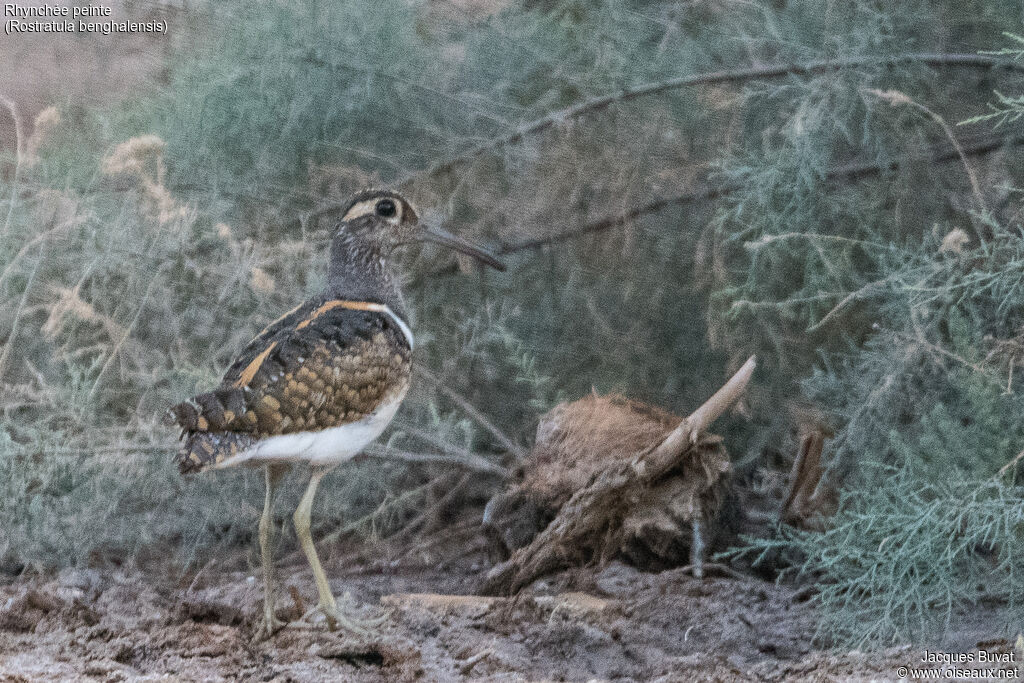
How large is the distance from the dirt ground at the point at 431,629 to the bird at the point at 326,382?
2.4 inches

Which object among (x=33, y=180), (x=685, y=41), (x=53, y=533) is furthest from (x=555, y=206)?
(x=53, y=533)

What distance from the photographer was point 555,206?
2.13 metres

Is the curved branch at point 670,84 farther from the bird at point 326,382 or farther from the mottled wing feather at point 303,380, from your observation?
the mottled wing feather at point 303,380

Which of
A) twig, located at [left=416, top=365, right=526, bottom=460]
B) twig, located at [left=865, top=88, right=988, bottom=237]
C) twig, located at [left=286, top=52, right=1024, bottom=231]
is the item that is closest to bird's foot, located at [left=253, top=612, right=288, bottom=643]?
twig, located at [left=416, top=365, right=526, bottom=460]

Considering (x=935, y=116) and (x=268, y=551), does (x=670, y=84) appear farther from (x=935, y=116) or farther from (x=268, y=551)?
(x=268, y=551)

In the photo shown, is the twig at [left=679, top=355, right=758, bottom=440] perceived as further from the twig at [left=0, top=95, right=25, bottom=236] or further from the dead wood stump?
the twig at [left=0, top=95, right=25, bottom=236]

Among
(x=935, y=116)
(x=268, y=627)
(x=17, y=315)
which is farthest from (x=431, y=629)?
(x=935, y=116)

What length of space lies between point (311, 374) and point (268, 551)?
1.14ft

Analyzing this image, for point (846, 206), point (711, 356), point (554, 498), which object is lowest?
point (554, 498)

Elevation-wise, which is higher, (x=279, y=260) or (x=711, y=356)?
(x=279, y=260)

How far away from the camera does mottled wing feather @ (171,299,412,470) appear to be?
1.80 metres

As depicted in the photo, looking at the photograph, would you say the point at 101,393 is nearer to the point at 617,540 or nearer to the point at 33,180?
the point at 33,180

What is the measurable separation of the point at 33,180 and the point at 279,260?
0.45 m

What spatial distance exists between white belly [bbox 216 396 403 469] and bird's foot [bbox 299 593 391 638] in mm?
253
